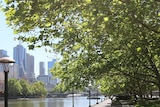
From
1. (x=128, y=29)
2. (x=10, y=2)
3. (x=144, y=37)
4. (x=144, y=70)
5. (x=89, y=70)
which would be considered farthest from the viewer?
(x=144, y=70)

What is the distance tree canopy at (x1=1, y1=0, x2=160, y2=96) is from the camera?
9406mm

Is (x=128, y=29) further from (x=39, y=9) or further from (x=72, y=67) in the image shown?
(x=72, y=67)

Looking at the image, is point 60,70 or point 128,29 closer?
point 128,29

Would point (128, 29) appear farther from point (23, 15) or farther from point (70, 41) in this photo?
point (23, 15)

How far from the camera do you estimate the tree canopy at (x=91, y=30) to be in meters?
9.41

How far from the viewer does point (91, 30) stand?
12.9 meters

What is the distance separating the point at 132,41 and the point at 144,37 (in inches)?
35.5

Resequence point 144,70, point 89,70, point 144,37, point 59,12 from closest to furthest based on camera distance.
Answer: point 59,12, point 144,37, point 89,70, point 144,70

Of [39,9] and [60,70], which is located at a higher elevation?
[39,9]

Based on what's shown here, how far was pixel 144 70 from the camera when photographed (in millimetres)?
24406

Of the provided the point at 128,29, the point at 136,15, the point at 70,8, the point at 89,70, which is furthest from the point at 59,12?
the point at 89,70

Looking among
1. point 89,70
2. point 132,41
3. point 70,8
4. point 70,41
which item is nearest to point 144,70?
point 89,70

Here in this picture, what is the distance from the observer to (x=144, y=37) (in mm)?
15258

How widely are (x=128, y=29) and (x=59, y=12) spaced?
490cm
